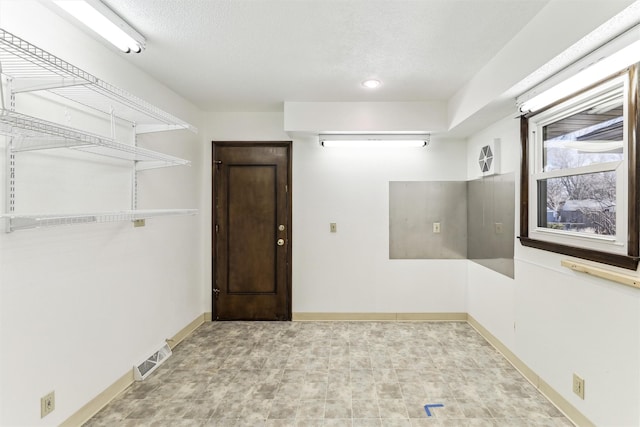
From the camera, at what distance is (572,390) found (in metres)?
1.96

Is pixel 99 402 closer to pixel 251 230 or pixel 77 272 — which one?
pixel 77 272

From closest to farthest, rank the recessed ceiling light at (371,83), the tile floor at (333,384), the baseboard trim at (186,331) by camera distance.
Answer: the tile floor at (333,384) → the recessed ceiling light at (371,83) → the baseboard trim at (186,331)

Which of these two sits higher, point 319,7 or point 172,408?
point 319,7

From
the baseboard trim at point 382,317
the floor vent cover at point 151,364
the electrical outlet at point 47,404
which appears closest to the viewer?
the electrical outlet at point 47,404

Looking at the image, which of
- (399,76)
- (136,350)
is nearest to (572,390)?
(399,76)

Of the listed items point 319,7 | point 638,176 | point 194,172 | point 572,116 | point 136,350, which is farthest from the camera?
point 194,172

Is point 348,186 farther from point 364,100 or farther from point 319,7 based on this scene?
point 319,7

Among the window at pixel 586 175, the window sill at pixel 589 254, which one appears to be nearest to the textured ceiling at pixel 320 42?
the window at pixel 586 175

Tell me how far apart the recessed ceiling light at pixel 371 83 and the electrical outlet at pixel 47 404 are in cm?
313

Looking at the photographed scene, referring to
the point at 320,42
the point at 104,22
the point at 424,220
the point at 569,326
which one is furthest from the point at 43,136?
the point at 424,220

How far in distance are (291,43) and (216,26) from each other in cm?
49

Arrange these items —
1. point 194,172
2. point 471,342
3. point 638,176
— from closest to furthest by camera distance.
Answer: point 638,176
point 471,342
point 194,172

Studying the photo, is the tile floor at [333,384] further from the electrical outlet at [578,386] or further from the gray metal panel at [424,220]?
the gray metal panel at [424,220]

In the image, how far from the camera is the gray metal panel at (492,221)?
2.74 meters
